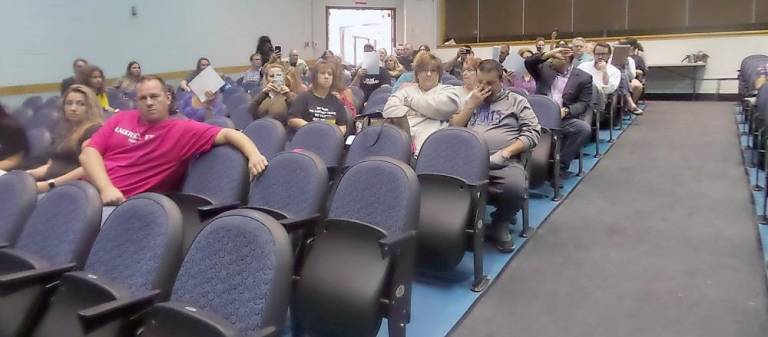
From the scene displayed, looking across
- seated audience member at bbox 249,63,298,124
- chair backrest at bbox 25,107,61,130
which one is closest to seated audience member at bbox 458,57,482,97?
seated audience member at bbox 249,63,298,124

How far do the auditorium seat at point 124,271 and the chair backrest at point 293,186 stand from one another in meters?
0.58

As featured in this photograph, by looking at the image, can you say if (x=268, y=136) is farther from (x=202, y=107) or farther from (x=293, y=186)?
(x=202, y=107)

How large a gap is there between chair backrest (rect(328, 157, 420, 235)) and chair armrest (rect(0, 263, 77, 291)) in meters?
0.92

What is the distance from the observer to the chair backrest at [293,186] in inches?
89.0

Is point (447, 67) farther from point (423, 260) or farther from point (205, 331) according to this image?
point (205, 331)

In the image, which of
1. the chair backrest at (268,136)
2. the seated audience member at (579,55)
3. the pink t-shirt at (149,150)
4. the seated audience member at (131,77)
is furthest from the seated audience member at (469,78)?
the seated audience member at (131,77)

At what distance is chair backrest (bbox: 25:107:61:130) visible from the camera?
15.5 feet

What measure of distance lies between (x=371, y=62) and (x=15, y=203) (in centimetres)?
437

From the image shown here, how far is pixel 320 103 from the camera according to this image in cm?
403

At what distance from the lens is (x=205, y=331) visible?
1.38 metres

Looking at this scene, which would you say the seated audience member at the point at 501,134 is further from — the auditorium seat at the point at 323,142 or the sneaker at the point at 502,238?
the auditorium seat at the point at 323,142

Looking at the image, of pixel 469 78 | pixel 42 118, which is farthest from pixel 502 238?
pixel 42 118

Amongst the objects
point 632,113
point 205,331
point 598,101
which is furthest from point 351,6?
point 205,331

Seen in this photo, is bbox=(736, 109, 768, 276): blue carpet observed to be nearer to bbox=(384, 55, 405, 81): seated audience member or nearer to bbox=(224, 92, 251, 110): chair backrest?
bbox=(384, 55, 405, 81): seated audience member
